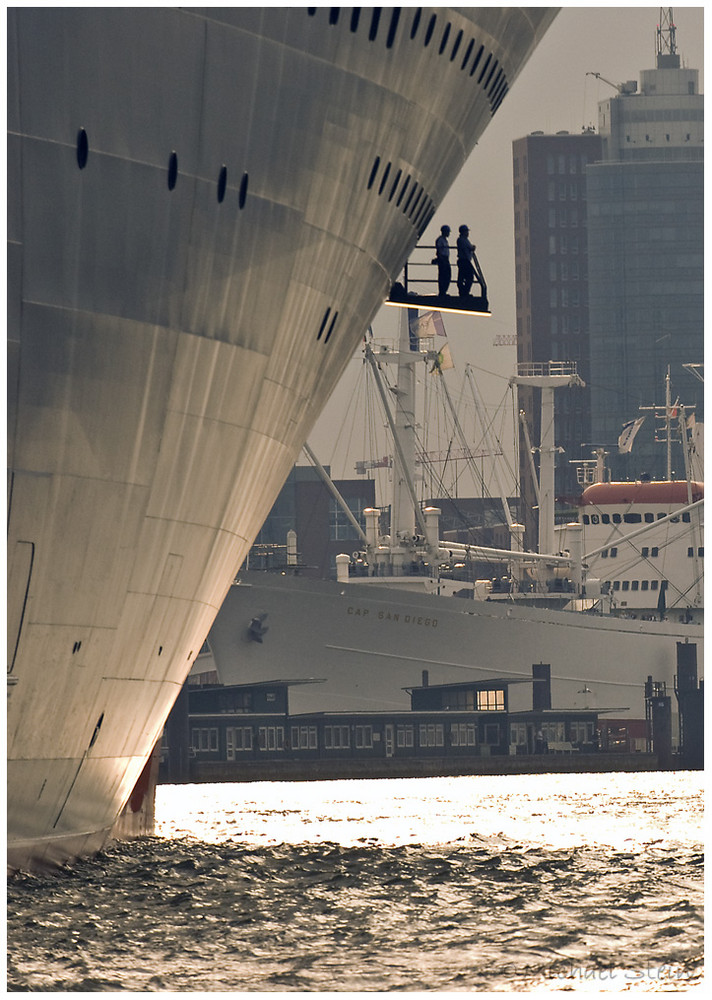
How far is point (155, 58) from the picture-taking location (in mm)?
21562

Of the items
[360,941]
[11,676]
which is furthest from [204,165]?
[360,941]

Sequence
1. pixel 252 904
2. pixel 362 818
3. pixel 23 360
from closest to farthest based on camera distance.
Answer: pixel 23 360 → pixel 252 904 → pixel 362 818

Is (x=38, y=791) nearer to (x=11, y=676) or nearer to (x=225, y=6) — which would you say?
(x=11, y=676)

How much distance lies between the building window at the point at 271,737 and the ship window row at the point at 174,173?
198ft

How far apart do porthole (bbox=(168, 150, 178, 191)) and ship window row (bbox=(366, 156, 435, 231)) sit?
13.3ft

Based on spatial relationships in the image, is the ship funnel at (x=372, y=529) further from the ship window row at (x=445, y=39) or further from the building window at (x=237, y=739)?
the ship window row at (x=445, y=39)

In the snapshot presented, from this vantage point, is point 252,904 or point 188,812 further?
point 188,812

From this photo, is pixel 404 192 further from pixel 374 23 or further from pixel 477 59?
pixel 374 23

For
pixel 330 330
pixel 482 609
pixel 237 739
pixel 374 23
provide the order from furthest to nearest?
pixel 482 609
pixel 237 739
pixel 330 330
pixel 374 23

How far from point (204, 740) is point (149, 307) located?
61180 millimetres

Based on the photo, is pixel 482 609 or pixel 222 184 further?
pixel 482 609

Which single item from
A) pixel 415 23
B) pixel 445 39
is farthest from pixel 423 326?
pixel 415 23

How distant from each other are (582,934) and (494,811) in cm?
2638

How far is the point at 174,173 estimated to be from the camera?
21969 mm
